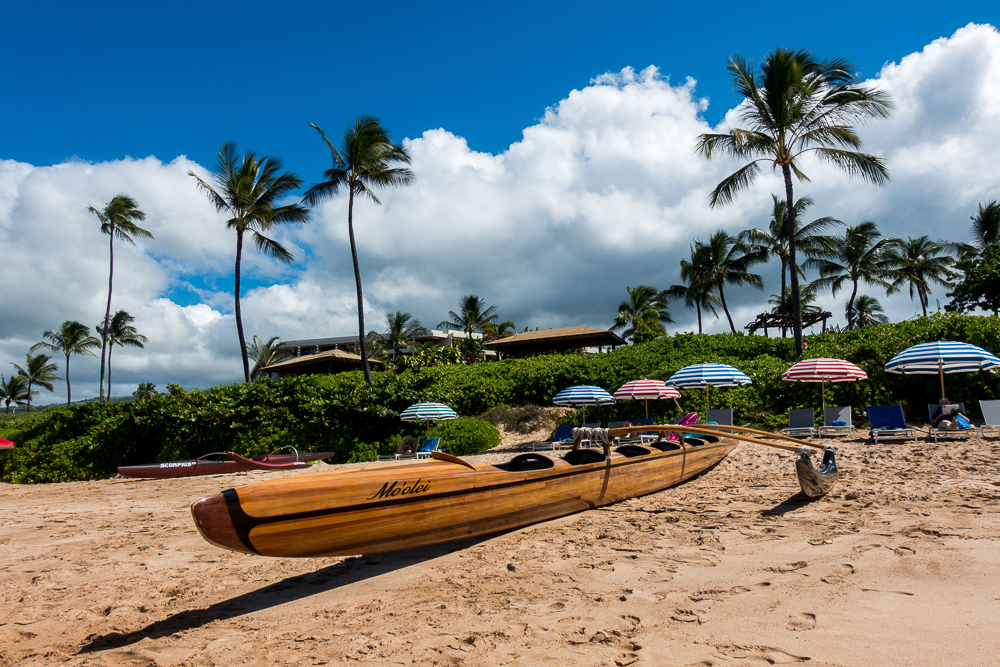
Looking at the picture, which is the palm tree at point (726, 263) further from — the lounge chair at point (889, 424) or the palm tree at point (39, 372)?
the palm tree at point (39, 372)

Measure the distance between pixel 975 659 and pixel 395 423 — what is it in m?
13.4

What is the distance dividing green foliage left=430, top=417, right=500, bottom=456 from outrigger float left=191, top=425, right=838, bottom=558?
7.51 meters

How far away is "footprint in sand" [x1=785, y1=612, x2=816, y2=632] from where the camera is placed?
2807 mm

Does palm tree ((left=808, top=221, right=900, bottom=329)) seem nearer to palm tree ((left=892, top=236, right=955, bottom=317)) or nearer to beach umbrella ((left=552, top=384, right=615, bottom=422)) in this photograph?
palm tree ((left=892, top=236, right=955, bottom=317))

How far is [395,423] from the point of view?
14703mm

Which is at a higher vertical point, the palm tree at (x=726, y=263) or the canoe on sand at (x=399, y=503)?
the palm tree at (x=726, y=263)

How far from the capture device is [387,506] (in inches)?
164

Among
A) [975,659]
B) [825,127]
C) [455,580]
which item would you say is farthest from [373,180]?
[975,659]

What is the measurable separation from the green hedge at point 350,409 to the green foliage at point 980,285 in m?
6.42

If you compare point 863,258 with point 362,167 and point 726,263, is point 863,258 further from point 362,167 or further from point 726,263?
point 362,167

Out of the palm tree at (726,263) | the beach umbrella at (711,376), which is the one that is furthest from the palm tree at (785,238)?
the beach umbrella at (711,376)

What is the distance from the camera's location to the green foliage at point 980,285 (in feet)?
59.0

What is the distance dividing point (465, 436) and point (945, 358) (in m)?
9.99

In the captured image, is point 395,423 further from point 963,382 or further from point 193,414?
point 963,382
